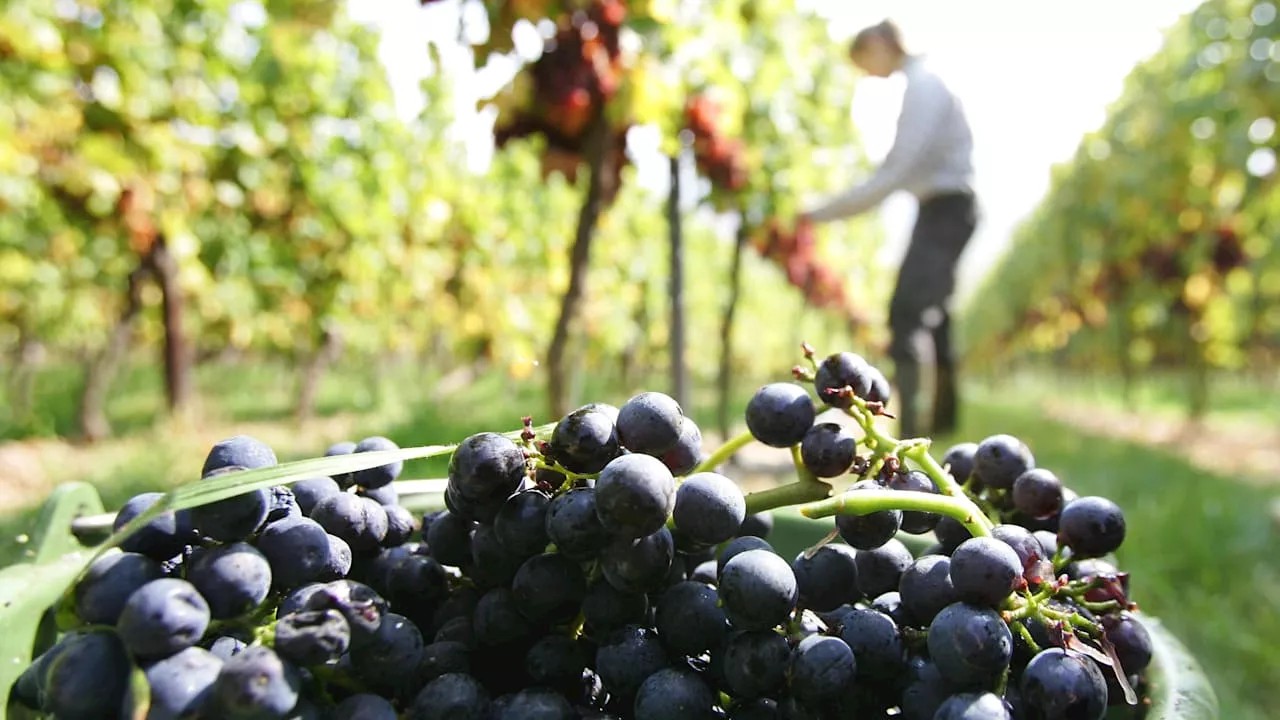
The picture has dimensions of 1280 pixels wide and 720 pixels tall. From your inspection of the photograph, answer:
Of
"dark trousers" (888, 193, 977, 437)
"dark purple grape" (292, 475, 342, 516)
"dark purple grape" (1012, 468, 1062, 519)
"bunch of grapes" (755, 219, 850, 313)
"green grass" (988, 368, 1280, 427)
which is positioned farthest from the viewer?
"green grass" (988, 368, 1280, 427)

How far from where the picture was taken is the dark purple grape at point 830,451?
2.45ft

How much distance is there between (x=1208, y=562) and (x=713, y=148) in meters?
2.86

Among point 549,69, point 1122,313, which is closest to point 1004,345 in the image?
point 1122,313

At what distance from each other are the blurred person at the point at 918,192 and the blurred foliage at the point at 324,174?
75 centimetres

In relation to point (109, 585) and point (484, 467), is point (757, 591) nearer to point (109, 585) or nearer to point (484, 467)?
point (484, 467)

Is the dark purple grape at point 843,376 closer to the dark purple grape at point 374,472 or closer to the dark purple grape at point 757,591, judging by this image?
→ the dark purple grape at point 757,591

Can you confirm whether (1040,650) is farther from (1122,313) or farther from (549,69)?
(1122,313)

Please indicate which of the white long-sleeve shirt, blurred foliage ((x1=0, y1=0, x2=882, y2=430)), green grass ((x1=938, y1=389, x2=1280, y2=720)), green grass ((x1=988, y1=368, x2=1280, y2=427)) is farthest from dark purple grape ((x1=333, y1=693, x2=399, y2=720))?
green grass ((x1=988, y1=368, x2=1280, y2=427))

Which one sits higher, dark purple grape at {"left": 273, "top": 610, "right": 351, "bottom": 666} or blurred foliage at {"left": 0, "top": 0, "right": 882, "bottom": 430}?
blurred foliage at {"left": 0, "top": 0, "right": 882, "bottom": 430}

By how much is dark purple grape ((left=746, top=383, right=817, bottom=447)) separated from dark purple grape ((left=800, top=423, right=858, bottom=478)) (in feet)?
0.06

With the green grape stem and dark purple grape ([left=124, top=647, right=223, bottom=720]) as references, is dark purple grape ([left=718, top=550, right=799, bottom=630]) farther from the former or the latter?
dark purple grape ([left=124, top=647, right=223, bottom=720])

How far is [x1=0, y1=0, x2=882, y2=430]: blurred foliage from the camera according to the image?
163 inches

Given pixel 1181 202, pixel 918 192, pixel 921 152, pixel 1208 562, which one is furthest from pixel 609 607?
pixel 1181 202

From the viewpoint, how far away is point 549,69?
116 inches
